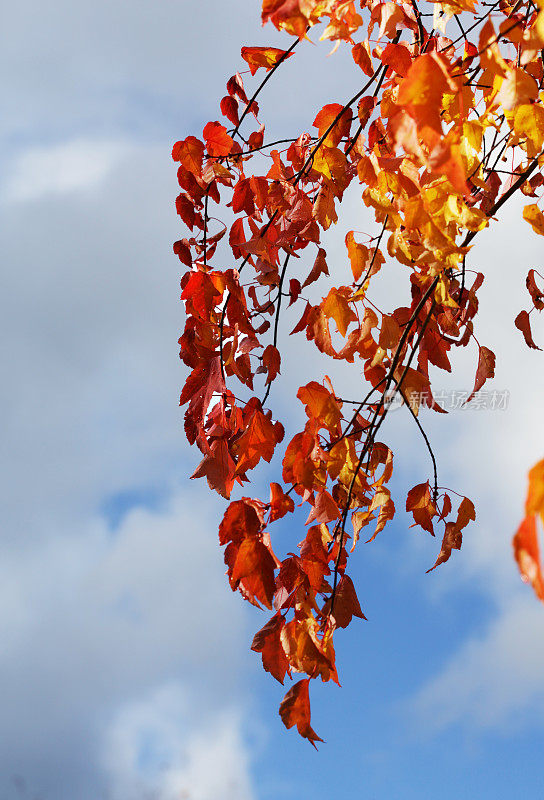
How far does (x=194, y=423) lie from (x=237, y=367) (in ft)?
0.46

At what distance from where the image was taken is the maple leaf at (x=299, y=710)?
46.3 inches

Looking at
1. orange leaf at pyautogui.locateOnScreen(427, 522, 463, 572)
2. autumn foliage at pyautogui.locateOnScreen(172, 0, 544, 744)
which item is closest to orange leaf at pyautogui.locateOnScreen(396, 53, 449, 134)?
autumn foliage at pyautogui.locateOnScreen(172, 0, 544, 744)

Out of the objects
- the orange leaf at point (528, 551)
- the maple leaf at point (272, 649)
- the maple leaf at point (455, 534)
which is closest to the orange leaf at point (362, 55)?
the maple leaf at point (455, 534)

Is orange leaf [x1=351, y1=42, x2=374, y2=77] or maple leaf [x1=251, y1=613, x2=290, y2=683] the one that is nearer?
maple leaf [x1=251, y1=613, x2=290, y2=683]

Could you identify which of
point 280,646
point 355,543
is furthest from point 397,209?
point 280,646

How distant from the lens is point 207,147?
1435 millimetres

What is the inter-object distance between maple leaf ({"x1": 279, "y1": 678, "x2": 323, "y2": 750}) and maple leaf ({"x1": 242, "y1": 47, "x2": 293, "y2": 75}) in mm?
1038

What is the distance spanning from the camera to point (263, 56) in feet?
4.51

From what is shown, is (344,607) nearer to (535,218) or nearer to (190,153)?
(535,218)

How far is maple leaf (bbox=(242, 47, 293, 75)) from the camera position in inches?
53.6

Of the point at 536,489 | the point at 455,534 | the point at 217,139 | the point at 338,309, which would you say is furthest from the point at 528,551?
the point at 217,139

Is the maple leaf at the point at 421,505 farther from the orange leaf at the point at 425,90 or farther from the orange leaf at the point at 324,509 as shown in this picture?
the orange leaf at the point at 425,90

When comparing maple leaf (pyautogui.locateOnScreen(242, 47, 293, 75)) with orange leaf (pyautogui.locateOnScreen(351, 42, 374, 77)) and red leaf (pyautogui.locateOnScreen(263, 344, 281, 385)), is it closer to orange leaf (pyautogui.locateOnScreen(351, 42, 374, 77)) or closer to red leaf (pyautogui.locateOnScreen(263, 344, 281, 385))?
orange leaf (pyautogui.locateOnScreen(351, 42, 374, 77))

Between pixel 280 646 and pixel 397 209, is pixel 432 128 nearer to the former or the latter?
pixel 397 209
